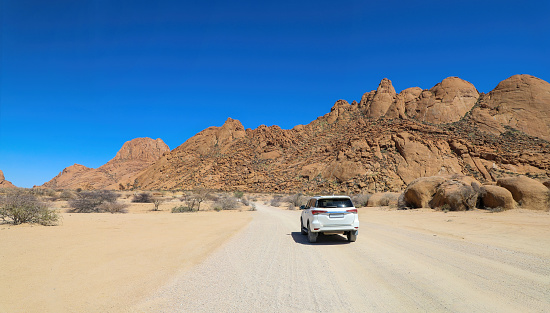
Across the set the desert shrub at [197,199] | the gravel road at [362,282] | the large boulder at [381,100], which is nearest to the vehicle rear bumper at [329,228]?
the gravel road at [362,282]

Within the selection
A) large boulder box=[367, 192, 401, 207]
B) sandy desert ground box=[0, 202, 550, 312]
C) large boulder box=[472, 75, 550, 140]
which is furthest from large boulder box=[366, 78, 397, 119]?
sandy desert ground box=[0, 202, 550, 312]

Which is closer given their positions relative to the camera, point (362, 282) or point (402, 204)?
point (362, 282)

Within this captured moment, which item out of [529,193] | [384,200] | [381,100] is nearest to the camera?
[529,193]

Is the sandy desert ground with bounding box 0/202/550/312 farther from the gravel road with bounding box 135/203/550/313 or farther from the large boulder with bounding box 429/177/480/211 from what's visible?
the large boulder with bounding box 429/177/480/211

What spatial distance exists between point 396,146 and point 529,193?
1731 inches

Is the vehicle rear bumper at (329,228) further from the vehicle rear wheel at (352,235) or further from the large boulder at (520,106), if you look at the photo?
the large boulder at (520,106)

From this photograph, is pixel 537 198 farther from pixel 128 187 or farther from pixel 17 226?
pixel 128 187

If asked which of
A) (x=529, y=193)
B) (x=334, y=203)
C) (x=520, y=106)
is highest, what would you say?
(x=520, y=106)

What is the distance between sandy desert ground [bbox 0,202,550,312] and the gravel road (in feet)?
0.06

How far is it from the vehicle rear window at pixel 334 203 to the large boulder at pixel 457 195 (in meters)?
13.8

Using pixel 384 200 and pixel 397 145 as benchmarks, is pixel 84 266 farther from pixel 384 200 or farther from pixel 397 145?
pixel 397 145

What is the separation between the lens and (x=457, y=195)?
20.3 metres

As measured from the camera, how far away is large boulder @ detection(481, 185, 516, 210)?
1806cm

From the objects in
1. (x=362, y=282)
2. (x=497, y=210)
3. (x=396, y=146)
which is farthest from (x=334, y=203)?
(x=396, y=146)
